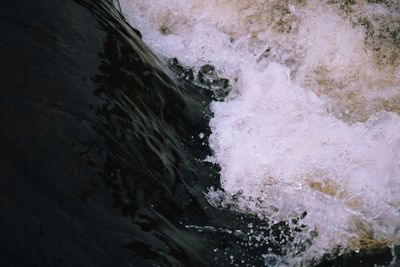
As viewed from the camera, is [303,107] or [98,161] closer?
[98,161]

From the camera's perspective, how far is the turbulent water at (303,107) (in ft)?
10.0

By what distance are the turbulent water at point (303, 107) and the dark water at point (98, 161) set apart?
0.17m

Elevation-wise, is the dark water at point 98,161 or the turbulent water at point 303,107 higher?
the turbulent water at point 303,107

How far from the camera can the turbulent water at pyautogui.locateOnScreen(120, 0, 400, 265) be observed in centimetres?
306

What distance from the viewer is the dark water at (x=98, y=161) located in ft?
6.63

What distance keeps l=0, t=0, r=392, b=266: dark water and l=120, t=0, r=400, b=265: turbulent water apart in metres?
0.17

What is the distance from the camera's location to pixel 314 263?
112 inches

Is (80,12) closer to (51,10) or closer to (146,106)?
(51,10)

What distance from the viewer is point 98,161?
90.0 inches

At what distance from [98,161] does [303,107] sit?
205 centimetres

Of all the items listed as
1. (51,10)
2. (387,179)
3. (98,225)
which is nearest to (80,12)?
(51,10)

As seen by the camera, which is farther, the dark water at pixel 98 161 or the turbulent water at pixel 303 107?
the turbulent water at pixel 303 107

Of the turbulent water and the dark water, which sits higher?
the turbulent water

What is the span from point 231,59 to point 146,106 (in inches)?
58.7
